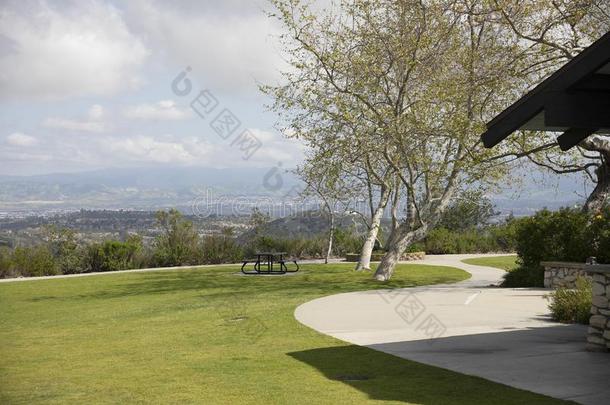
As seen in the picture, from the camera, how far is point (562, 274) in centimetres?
1809

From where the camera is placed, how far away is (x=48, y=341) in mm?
12453

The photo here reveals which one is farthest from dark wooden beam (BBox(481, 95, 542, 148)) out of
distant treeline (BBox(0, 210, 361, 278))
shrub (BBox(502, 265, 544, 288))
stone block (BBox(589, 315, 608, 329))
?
distant treeline (BBox(0, 210, 361, 278))

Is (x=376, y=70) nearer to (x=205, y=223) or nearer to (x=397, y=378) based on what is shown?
(x=397, y=378)

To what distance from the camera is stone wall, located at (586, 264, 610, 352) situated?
32.7 feet

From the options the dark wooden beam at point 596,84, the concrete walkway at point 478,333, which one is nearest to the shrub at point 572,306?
the concrete walkway at point 478,333

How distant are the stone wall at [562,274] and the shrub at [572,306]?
364cm

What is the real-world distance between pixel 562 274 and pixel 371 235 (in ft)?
36.0

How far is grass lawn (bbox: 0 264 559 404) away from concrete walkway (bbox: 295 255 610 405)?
→ 1.49 feet

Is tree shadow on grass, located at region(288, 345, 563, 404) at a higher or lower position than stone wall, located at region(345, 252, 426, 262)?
lower

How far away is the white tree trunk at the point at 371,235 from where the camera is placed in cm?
2800

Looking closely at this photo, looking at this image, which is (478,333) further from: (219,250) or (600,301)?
(219,250)

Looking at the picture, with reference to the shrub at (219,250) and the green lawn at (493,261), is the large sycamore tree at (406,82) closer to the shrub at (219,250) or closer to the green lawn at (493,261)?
the green lawn at (493,261)

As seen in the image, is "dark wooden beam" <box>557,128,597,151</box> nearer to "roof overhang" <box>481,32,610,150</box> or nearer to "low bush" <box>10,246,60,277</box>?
"roof overhang" <box>481,32,610,150</box>

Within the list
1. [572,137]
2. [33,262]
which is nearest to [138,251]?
[33,262]
